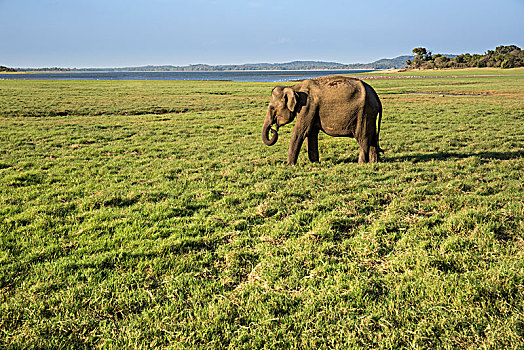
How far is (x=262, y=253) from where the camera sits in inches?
213

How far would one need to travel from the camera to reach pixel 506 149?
1270 centimetres

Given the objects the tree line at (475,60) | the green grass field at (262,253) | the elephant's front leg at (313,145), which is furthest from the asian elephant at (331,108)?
the tree line at (475,60)

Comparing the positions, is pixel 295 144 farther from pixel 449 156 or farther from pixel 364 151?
pixel 449 156

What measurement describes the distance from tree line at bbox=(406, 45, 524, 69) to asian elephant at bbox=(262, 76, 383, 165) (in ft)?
404

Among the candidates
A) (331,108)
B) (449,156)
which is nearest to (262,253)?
(331,108)

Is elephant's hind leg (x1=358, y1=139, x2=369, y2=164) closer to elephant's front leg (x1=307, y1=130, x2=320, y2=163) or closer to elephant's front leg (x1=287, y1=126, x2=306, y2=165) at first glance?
elephant's front leg (x1=307, y1=130, x2=320, y2=163)

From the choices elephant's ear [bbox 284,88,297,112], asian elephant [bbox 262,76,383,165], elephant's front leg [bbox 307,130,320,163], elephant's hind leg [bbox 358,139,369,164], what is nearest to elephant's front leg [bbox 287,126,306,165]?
asian elephant [bbox 262,76,383,165]

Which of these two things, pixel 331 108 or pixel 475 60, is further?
pixel 475 60

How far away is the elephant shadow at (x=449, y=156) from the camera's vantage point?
11.5 meters

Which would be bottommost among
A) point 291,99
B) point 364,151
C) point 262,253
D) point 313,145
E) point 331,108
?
point 262,253

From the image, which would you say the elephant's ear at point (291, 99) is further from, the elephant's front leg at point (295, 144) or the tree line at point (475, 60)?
the tree line at point (475, 60)

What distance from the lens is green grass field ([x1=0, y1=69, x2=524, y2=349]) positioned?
374cm

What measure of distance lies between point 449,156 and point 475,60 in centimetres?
13913

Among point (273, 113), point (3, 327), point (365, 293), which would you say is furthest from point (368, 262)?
point (273, 113)
